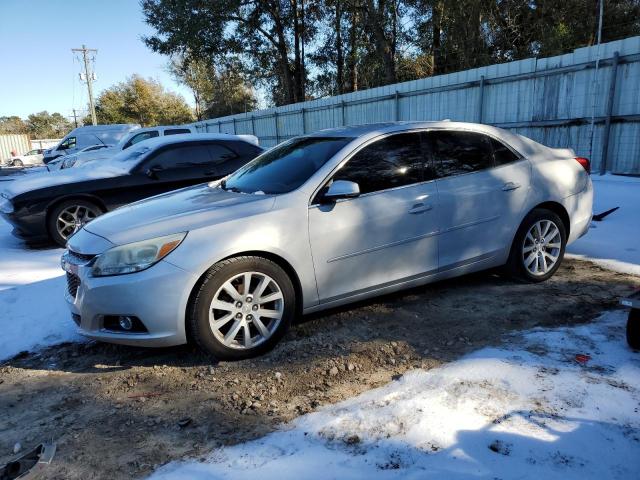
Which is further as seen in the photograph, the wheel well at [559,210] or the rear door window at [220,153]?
the rear door window at [220,153]

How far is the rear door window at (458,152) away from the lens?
4.22m

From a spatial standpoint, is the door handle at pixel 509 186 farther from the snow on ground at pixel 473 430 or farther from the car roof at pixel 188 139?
the car roof at pixel 188 139

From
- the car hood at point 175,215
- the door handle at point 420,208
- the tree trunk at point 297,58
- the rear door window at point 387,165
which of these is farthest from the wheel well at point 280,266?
the tree trunk at point 297,58

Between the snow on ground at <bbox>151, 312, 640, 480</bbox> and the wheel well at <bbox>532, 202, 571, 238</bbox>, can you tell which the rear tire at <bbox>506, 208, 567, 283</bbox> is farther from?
the snow on ground at <bbox>151, 312, 640, 480</bbox>

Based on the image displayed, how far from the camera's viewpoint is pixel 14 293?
502cm

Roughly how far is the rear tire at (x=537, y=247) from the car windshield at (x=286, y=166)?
193cm

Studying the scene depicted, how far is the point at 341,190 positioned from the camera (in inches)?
140

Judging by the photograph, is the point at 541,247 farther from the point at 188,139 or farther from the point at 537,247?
the point at 188,139

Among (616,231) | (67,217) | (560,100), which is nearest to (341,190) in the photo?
(616,231)

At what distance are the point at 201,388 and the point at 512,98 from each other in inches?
378

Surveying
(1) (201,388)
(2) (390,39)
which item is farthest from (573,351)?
(2) (390,39)

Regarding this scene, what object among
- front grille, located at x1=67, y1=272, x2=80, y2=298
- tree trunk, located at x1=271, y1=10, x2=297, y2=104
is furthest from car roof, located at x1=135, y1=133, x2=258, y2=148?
tree trunk, located at x1=271, y1=10, x2=297, y2=104

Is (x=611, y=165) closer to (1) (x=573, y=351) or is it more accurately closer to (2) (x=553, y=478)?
(1) (x=573, y=351)

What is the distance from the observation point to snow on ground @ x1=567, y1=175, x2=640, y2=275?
5309 mm
